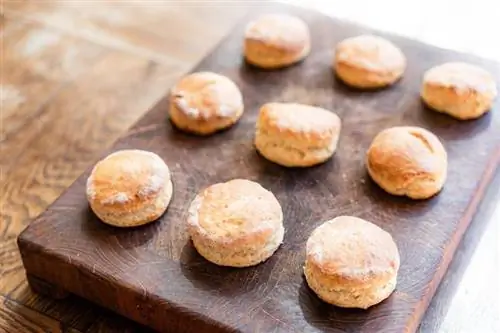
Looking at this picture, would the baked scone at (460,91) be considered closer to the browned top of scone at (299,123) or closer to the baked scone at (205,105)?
the browned top of scone at (299,123)

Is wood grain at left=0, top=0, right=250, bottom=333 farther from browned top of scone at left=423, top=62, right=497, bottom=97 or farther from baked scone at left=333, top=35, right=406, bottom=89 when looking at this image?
browned top of scone at left=423, top=62, right=497, bottom=97

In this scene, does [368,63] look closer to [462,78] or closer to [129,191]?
[462,78]

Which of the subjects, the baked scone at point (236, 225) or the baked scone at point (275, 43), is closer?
the baked scone at point (236, 225)

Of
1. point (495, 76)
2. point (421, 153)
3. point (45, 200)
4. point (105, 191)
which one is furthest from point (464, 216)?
point (45, 200)

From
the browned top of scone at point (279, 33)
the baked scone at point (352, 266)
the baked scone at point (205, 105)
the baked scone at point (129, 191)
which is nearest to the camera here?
the baked scone at point (352, 266)

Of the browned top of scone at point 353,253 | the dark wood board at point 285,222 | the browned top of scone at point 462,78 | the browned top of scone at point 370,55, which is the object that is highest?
the browned top of scone at point 462,78

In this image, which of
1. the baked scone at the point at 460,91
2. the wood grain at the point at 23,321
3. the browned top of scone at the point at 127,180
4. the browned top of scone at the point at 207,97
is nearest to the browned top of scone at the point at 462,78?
Result: the baked scone at the point at 460,91

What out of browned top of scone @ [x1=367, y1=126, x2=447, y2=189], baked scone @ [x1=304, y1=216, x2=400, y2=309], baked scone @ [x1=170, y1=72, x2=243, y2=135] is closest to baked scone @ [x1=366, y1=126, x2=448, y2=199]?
browned top of scone @ [x1=367, y1=126, x2=447, y2=189]
